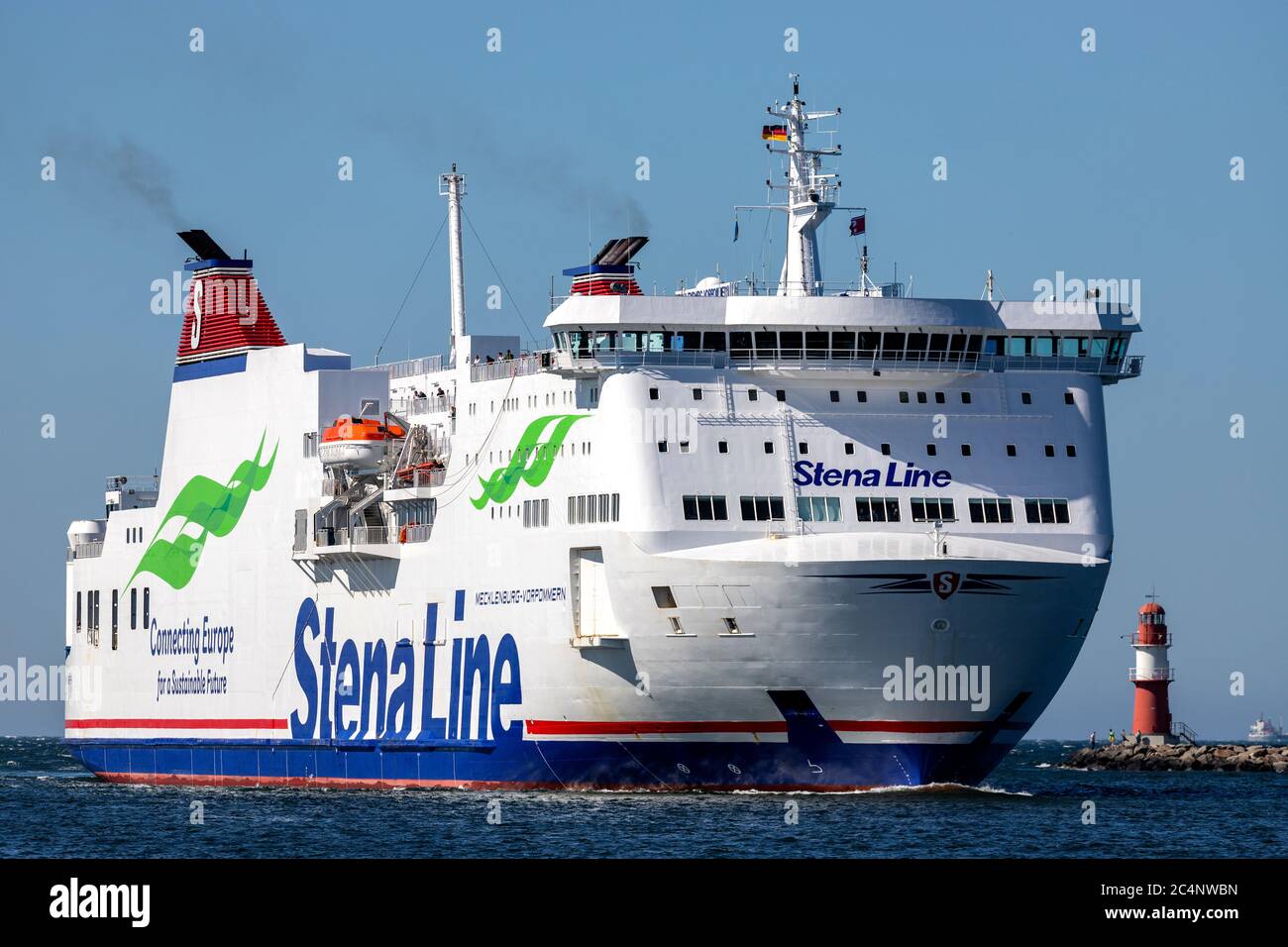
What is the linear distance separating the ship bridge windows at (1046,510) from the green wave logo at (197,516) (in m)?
18.6

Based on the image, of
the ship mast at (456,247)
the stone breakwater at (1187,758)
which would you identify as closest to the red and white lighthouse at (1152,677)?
the stone breakwater at (1187,758)

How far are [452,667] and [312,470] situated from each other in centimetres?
717

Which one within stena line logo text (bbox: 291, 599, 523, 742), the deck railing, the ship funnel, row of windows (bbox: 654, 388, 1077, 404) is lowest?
stena line logo text (bbox: 291, 599, 523, 742)

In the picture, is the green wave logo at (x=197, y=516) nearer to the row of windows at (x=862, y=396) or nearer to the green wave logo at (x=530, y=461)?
the green wave logo at (x=530, y=461)

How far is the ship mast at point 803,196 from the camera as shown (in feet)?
143

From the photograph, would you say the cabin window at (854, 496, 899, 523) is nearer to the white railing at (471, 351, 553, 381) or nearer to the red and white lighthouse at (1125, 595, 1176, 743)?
the white railing at (471, 351, 553, 381)

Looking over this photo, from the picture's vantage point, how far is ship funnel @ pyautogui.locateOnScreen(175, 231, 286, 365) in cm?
5412

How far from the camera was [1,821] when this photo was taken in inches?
1697

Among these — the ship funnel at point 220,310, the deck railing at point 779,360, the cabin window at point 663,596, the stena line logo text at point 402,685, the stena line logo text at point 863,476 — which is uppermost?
the ship funnel at point 220,310

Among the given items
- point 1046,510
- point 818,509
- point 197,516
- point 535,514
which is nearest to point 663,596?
point 818,509

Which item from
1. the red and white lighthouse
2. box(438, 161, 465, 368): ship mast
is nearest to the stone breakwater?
the red and white lighthouse

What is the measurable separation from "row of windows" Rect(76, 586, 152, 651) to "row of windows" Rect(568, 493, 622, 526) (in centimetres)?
1917

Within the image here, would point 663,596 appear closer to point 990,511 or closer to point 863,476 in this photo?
point 863,476
